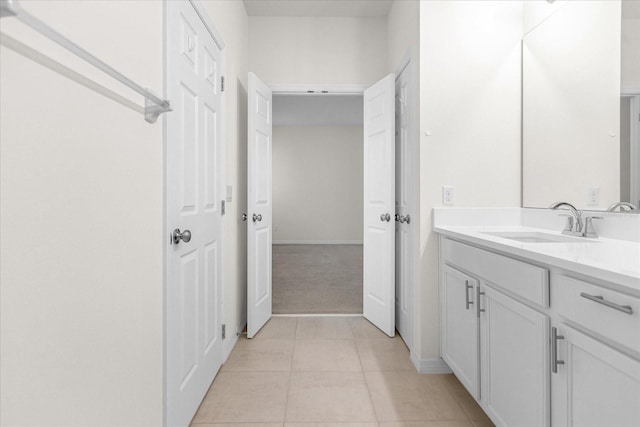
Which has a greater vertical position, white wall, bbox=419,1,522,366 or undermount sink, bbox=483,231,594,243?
white wall, bbox=419,1,522,366

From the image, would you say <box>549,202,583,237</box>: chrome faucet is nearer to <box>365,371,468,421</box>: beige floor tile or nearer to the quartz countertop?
the quartz countertop

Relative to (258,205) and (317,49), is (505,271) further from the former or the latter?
(317,49)

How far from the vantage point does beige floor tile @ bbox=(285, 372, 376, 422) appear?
1749 mm

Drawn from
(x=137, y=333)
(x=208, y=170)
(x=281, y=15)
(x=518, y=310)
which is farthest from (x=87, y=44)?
(x=281, y=15)

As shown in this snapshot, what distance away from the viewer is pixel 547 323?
1.18 m

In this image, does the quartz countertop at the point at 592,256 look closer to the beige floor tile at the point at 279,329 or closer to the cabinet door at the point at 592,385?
the cabinet door at the point at 592,385

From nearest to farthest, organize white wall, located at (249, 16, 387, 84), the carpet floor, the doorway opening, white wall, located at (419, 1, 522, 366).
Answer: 1. white wall, located at (419, 1, 522, 366)
2. white wall, located at (249, 16, 387, 84)
3. the carpet floor
4. the doorway opening

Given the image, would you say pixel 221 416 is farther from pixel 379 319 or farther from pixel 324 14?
pixel 324 14

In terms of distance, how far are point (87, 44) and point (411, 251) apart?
2135mm

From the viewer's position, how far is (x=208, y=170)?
1.96m

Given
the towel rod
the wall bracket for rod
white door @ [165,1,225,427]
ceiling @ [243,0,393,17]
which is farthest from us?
ceiling @ [243,0,393,17]

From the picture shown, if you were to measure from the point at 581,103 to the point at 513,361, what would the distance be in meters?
1.33

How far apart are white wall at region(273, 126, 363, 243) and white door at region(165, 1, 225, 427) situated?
21.1ft

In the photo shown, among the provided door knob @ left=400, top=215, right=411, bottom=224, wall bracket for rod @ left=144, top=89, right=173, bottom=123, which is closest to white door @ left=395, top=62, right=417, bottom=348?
door knob @ left=400, top=215, right=411, bottom=224
